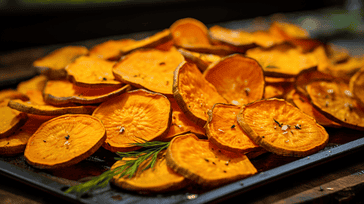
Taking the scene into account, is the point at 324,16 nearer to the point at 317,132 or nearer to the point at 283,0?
the point at 283,0

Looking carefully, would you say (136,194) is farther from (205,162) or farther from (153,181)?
(205,162)

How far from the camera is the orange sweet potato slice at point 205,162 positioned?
1.33 meters

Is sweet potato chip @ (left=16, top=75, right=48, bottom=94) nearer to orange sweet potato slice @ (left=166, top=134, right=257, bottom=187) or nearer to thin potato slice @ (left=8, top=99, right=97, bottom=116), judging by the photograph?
thin potato slice @ (left=8, top=99, right=97, bottom=116)

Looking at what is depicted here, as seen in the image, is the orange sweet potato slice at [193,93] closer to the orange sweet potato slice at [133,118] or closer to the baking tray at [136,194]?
the orange sweet potato slice at [133,118]

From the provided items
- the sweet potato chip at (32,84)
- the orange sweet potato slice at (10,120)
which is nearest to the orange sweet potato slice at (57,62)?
the sweet potato chip at (32,84)

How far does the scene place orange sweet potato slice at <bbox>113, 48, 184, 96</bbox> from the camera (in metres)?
1.93

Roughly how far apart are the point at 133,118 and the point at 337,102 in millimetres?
1586

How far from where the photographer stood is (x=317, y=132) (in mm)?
1683

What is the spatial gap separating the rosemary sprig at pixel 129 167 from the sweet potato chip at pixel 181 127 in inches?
4.6

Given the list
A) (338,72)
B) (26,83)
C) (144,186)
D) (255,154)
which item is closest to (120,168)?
(144,186)

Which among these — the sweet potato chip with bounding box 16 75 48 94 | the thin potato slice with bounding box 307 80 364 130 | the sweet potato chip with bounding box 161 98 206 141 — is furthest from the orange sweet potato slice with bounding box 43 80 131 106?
the thin potato slice with bounding box 307 80 364 130

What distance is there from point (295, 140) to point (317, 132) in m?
0.19

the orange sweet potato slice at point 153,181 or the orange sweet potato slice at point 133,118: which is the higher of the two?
the orange sweet potato slice at point 133,118

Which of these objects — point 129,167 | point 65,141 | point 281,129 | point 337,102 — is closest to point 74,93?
point 65,141
